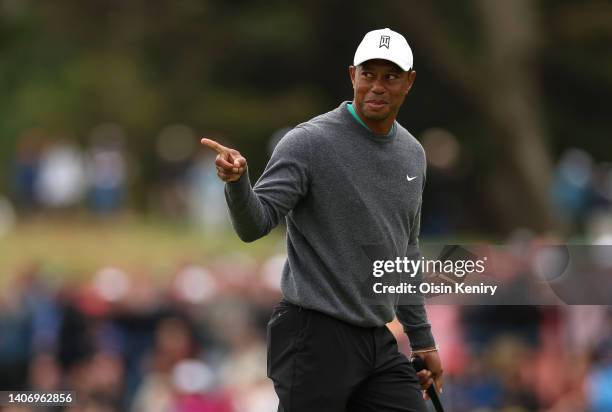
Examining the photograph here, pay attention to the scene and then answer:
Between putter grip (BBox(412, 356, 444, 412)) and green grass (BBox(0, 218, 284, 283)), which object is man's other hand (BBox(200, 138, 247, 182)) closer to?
putter grip (BBox(412, 356, 444, 412))

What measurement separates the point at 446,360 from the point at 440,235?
978cm

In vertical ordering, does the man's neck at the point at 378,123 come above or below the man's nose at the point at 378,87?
below

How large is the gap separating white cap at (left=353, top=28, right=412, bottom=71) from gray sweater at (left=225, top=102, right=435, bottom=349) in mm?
234

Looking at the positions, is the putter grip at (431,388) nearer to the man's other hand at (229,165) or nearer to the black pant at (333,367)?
the black pant at (333,367)

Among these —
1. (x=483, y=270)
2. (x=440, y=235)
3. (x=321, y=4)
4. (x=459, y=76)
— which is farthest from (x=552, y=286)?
(x=321, y=4)

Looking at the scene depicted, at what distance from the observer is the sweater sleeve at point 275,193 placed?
5.46 m

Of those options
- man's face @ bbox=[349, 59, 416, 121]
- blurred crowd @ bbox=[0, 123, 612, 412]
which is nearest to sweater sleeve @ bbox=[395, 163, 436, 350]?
man's face @ bbox=[349, 59, 416, 121]

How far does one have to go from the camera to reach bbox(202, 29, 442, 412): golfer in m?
5.73

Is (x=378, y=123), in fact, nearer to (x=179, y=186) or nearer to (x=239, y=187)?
(x=239, y=187)

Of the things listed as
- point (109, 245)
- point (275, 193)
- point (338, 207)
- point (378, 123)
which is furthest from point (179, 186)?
point (275, 193)

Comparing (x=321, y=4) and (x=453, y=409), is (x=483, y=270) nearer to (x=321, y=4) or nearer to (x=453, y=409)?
(x=453, y=409)

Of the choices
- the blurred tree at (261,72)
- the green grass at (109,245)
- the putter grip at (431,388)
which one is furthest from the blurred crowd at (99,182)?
the putter grip at (431,388)

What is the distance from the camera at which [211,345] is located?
41.8 ft

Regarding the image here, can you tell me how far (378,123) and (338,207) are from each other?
15.0 inches
